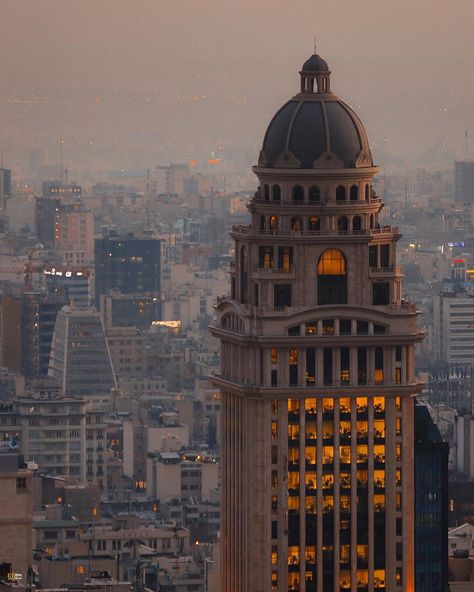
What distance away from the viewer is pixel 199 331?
13100 centimetres

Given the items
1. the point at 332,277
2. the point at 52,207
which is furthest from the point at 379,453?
the point at 52,207

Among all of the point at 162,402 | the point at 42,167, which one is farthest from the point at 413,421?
the point at 42,167

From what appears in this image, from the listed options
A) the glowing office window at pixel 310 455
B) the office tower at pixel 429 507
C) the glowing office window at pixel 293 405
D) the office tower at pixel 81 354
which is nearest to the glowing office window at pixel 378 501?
the glowing office window at pixel 310 455

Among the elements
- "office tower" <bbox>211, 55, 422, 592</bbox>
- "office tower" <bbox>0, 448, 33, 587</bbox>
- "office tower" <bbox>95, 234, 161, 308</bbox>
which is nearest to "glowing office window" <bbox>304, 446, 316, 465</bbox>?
"office tower" <bbox>211, 55, 422, 592</bbox>

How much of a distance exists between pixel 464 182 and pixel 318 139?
98.9 meters

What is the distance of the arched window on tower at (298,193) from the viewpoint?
1869 inches

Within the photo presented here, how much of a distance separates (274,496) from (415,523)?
2654mm

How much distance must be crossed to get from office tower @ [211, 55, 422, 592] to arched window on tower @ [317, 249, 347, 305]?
13mm

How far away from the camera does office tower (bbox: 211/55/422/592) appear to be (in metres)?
47.2

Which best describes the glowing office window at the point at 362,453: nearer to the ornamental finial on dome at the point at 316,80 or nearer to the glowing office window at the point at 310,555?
the glowing office window at the point at 310,555

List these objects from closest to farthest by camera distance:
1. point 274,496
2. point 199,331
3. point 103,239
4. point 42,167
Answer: point 274,496
point 199,331
point 42,167
point 103,239

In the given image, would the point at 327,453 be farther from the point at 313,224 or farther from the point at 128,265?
the point at 128,265

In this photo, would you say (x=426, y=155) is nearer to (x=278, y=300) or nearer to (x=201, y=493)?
(x=201, y=493)

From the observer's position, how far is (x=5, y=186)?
159875 mm
